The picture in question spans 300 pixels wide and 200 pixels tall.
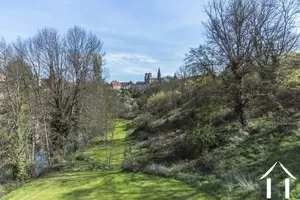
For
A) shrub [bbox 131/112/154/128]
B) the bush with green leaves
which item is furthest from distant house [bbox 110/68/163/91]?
shrub [bbox 131/112/154/128]

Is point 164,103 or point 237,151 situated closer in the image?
point 237,151

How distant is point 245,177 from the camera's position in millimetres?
10141

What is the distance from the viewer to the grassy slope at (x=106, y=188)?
10.6m

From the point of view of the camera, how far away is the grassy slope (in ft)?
34.6

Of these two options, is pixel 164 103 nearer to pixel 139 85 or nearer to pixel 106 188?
pixel 106 188

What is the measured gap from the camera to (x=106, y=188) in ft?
39.5

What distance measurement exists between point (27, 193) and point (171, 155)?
7.15 meters

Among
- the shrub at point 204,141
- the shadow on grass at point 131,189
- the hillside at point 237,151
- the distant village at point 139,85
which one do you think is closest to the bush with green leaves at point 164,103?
the distant village at point 139,85

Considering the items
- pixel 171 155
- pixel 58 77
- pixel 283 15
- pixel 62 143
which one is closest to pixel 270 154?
pixel 171 155

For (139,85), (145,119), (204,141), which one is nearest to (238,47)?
(204,141)

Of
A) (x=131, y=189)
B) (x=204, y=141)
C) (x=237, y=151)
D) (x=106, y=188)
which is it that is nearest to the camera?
(x=131, y=189)

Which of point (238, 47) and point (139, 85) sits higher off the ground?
point (139, 85)

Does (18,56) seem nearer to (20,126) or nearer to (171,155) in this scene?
(20,126)

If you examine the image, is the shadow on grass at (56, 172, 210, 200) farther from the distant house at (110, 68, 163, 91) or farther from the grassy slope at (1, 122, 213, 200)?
the distant house at (110, 68, 163, 91)
